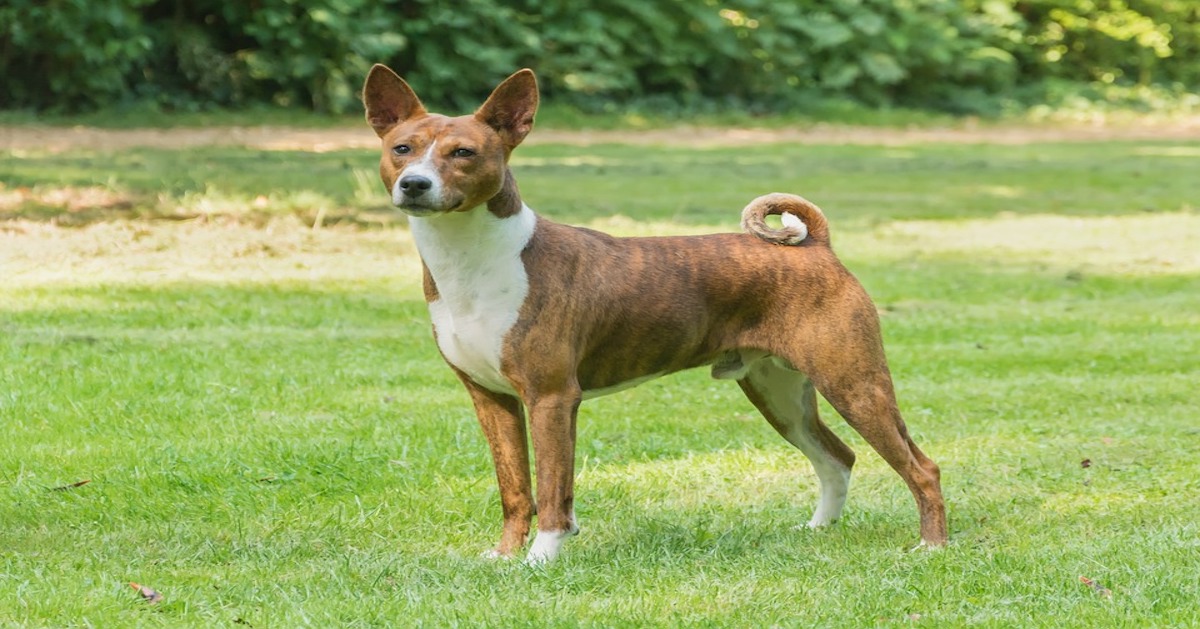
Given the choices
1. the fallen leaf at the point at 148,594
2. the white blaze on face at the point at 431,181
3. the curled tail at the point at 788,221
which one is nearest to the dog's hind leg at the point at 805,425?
the curled tail at the point at 788,221

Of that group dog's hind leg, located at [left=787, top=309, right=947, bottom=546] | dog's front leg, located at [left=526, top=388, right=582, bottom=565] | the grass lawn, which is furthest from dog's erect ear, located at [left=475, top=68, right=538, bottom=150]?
the grass lawn

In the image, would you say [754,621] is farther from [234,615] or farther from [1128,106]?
[1128,106]

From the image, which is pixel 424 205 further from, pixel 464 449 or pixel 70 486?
pixel 464 449

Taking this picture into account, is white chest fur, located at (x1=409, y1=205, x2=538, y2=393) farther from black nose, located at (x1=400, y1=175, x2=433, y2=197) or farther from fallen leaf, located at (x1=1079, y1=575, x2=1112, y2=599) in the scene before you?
fallen leaf, located at (x1=1079, y1=575, x2=1112, y2=599)

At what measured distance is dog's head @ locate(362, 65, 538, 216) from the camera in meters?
5.03

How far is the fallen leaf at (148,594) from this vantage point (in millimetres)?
4812

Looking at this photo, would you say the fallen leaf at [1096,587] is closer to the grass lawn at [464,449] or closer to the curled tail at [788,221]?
the grass lawn at [464,449]

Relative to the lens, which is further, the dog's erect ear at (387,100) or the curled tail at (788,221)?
the curled tail at (788,221)

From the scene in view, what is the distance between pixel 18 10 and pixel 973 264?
1515 cm

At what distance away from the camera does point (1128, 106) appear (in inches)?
1350

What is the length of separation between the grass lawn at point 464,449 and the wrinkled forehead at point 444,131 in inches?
52.4

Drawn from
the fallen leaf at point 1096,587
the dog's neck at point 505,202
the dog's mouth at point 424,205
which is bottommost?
the fallen leaf at point 1096,587

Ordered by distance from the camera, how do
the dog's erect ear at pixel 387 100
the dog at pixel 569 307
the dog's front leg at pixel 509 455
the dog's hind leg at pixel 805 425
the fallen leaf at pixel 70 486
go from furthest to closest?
the fallen leaf at pixel 70 486 → the dog's hind leg at pixel 805 425 → the dog's front leg at pixel 509 455 → the dog's erect ear at pixel 387 100 → the dog at pixel 569 307

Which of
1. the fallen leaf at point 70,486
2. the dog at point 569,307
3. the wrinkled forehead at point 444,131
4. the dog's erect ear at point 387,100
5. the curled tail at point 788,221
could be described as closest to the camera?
the wrinkled forehead at point 444,131
